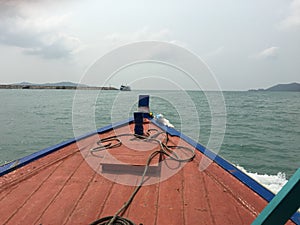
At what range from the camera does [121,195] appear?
2143 millimetres

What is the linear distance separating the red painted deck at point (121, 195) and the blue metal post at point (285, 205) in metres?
0.90

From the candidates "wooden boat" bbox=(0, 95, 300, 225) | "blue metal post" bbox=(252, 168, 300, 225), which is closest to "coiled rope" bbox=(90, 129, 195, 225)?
"wooden boat" bbox=(0, 95, 300, 225)

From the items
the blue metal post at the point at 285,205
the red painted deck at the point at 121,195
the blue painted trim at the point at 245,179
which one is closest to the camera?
the blue metal post at the point at 285,205

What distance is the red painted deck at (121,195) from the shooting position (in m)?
1.84

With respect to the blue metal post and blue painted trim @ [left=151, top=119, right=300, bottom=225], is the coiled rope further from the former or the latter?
the blue metal post

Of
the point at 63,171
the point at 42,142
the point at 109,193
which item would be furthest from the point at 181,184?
the point at 42,142

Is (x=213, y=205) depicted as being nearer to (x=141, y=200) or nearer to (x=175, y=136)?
(x=141, y=200)

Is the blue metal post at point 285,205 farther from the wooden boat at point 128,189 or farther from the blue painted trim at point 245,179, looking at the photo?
the blue painted trim at point 245,179

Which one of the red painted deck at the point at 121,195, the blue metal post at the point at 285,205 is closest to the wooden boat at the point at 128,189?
the red painted deck at the point at 121,195

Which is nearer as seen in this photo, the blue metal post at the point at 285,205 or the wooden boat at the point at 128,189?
the blue metal post at the point at 285,205

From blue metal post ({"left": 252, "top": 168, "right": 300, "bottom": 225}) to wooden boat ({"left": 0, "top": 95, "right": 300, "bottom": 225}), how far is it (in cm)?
90

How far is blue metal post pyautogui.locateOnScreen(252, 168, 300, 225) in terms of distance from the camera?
0.94 metres

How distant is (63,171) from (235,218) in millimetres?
1988

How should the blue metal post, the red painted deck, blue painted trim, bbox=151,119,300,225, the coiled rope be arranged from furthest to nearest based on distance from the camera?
blue painted trim, bbox=151,119,300,225, the red painted deck, the coiled rope, the blue metal post
